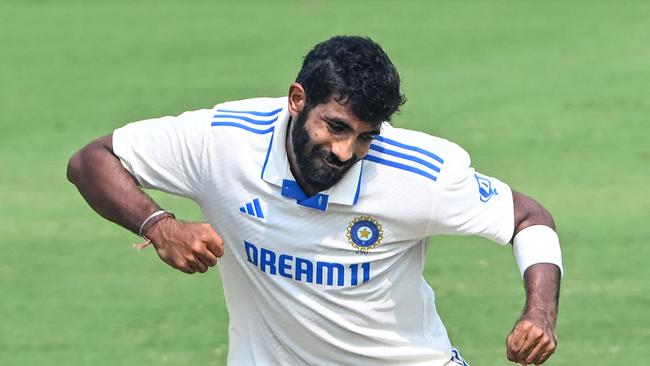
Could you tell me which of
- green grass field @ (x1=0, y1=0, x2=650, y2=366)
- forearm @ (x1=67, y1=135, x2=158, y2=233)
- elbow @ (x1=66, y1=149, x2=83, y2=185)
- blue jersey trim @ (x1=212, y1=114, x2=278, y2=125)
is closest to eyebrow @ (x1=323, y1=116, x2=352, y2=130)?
blue jersey trim @ (x1=212, y1=114, x2=278, y2=125)

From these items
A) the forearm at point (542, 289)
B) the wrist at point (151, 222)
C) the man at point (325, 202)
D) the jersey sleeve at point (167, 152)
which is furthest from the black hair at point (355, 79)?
the forearm at point (542, 289)

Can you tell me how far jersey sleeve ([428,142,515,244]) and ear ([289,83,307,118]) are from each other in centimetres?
55

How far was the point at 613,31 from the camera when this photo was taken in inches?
555

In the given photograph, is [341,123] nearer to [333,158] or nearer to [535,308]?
[333,158]

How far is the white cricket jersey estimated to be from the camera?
18.7 feet

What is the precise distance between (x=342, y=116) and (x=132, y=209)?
2.63ft

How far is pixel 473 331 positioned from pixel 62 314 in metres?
2.25

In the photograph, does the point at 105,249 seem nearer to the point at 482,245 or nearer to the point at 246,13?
the point at 482,245

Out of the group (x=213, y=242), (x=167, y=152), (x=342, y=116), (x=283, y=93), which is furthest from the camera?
(x=283, y=93)

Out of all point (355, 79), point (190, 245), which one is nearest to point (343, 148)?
point (355, 79)

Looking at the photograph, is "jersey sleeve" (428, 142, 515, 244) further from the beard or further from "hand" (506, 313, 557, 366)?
"hand" (506, 313, 557, 366)

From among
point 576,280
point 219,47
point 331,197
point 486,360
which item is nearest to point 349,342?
point 331,197

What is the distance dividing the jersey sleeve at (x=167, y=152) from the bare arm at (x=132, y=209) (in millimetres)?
46

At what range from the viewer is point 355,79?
550cm
